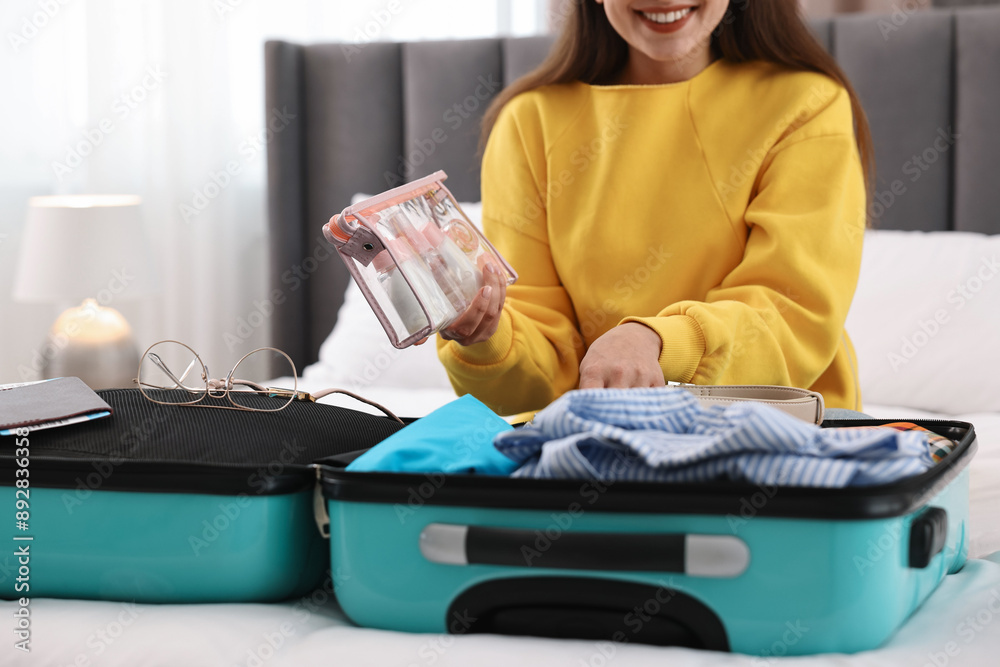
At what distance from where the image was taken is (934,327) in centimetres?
164

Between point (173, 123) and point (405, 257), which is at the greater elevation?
point (173, 123)

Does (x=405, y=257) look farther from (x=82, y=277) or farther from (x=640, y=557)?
(x=82, y=277)

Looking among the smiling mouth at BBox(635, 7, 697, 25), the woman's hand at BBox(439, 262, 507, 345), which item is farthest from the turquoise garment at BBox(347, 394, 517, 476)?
the smiling mouth at BBox(635, 7, 697, 25)

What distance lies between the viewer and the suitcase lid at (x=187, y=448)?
0.62m

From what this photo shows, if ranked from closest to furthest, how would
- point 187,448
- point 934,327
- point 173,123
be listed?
point 187,448 < point 934,327 < point 173,123

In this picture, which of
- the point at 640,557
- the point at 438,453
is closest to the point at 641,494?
the point at 640,557

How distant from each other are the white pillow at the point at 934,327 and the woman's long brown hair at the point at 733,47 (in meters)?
0.43

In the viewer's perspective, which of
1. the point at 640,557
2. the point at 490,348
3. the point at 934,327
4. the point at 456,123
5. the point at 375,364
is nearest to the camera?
the point at 640,557

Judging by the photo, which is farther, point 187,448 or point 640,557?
point 187,448

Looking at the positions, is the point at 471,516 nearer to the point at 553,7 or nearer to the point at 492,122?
the point at 492,122

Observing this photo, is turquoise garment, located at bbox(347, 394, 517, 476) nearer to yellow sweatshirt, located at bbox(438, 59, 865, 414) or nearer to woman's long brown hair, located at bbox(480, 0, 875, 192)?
yellow sweatshirt, located at bbox(438, 59, 865, 414)

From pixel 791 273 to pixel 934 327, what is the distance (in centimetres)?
74

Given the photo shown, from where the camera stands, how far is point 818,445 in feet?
1.86

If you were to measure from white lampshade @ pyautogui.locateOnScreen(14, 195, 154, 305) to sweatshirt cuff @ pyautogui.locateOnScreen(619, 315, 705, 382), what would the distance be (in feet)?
4.59
